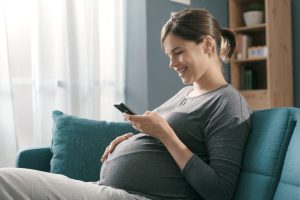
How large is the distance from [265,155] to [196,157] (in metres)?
0.20

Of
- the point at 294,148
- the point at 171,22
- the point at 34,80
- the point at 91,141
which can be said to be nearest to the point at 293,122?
the point at 294,148

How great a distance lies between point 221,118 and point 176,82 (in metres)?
1.76

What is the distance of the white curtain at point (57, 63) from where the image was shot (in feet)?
7.27

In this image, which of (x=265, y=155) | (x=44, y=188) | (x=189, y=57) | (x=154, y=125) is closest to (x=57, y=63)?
(x=189, y=57)

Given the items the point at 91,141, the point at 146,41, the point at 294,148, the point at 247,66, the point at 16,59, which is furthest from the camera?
the point at 247,66

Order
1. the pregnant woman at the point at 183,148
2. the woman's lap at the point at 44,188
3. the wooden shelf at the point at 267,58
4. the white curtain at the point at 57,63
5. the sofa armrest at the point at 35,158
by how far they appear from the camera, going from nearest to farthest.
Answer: the woman's lap at the point at 44,188
the pregnant woman at the point at 183,148
the sofa armrest at the point at 35,158
the white curtain at the point at 57,63
the wooden shelf at the point at 267,58

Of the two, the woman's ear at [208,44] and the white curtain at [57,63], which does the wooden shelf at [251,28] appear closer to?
the white curtain at [57,63]

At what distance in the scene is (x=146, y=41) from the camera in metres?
2.76

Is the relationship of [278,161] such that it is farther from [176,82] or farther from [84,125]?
[176,82]

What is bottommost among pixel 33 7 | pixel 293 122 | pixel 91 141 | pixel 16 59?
pixel 91 141

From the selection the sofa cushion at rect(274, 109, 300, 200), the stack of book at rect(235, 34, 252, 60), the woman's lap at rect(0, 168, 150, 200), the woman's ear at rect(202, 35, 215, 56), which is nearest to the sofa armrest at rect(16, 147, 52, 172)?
the woman's lap at rect(0, 168, 150, 200)

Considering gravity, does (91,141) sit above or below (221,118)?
below

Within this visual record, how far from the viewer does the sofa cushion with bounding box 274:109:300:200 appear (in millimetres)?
1033

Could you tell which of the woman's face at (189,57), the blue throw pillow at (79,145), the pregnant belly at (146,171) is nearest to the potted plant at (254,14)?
the blue throw pillow at (79,145)
